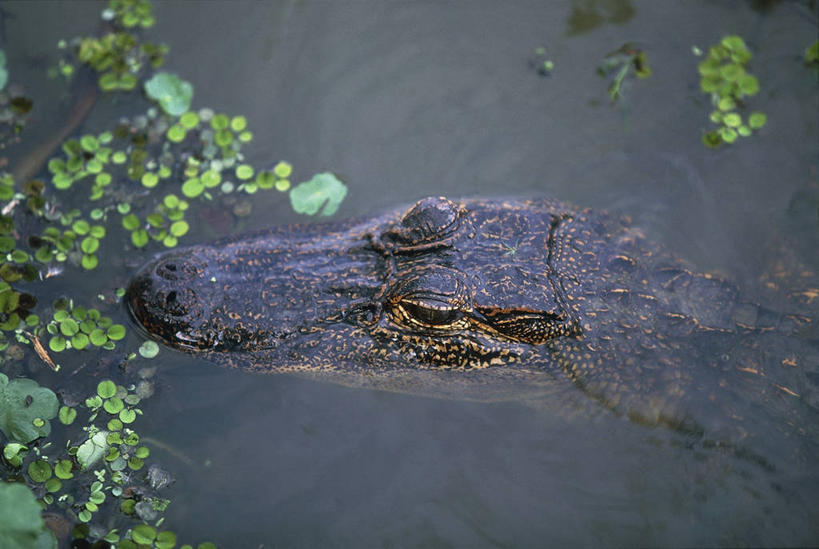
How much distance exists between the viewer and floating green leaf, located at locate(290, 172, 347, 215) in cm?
466

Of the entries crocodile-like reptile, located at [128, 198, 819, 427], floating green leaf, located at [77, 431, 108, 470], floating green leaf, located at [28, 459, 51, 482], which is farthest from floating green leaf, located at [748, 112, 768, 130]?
floating green leaf, located at [28, 459, 51, 482]

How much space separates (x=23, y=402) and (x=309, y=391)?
1630 mm

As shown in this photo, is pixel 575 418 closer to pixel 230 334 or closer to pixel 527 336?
pixel 527 336

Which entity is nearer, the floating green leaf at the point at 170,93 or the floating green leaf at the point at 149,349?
the floating green leaf at the point at 149,349

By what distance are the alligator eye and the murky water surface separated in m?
0.70

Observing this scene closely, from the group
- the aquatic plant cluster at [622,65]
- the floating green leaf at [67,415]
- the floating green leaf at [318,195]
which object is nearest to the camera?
the floating green leaf at [67,415]

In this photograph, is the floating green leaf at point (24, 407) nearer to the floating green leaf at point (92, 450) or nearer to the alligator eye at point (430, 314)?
the floating green leaf at point (92, 450)

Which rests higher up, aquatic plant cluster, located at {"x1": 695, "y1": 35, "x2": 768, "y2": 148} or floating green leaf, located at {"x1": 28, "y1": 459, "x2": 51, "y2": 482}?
aquatic plant cluster, located at {"x1": 695, "y1": 35, "x2": 768, "y2": 148}

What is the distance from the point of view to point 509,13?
545 centimetres

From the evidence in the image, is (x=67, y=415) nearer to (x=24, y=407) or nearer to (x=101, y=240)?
(x=24, y=407)

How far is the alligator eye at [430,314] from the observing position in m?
3.50

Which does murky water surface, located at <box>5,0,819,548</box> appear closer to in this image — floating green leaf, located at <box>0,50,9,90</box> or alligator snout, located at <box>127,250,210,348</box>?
floating green leaf, located at <box>0,50,9,90</box>

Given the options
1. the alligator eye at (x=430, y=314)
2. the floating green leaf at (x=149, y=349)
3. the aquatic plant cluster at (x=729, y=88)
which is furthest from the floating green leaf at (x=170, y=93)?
the aquatic plant cluster at (x=729, y=88)

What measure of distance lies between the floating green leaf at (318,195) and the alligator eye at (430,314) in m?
1.42
